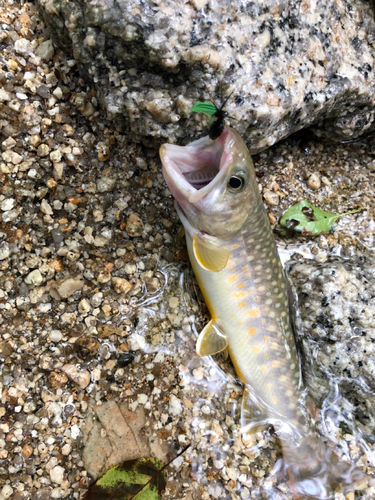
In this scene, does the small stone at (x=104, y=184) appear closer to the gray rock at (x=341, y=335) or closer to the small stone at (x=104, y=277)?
the small stone at (x=104, y=277)

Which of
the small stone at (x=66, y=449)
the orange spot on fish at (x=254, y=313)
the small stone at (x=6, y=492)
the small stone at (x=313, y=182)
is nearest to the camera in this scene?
the small stone at (x=6, y=492)

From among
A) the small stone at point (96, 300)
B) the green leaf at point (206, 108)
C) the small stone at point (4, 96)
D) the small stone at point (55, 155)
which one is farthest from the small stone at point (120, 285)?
the small stone at point (4, 96)

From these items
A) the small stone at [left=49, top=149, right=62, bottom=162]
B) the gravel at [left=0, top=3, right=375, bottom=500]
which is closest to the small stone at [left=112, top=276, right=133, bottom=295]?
the gravel at [left=0, top=3, right=375, bottom=500]

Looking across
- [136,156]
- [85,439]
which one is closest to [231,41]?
[136,156]

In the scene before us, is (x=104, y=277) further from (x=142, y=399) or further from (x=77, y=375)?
(x=142, y=399)

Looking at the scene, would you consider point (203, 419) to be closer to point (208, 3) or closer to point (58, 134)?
point (58, 134)

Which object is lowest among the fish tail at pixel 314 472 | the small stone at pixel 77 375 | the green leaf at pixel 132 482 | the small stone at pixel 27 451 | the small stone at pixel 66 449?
the fish tail at pixel 314 472

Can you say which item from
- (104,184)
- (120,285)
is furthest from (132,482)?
(104,184)
